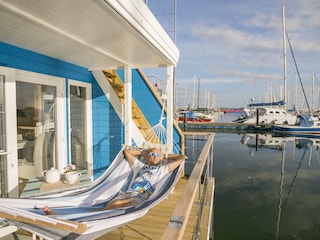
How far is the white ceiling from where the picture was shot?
4.91ft

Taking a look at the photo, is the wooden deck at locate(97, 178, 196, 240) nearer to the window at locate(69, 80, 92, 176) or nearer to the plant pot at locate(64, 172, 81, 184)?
the plant pot at locate(64, 172, 81, 184)

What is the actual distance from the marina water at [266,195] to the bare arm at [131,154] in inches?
90.0

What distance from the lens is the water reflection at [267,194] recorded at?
4172mm

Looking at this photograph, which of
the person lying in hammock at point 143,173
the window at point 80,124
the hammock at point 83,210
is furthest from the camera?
the window at point 80,124

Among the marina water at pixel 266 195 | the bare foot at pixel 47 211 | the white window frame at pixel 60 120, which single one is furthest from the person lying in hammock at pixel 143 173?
the marina water at pixel 266 195

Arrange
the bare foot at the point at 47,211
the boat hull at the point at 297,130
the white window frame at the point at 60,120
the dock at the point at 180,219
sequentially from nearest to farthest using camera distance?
1. the dock at the point at 180,219
2. the bare foot at the point at 47,211
3. the white window frame at the point at 60,120
4. the boat hull at the point at 297,130

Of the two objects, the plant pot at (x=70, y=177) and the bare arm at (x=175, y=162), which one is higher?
the bare arm at (x=175, y=162)

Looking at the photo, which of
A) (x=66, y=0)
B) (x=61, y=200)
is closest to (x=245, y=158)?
(x=61, y=200)

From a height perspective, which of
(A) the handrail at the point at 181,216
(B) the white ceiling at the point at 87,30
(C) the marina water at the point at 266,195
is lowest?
(C) the marina water at the point at 266,195

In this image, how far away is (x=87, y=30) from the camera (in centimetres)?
194

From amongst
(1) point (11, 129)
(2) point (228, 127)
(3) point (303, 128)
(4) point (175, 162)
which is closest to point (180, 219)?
(4) point (175, 162)

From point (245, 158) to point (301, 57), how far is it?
35.1ft

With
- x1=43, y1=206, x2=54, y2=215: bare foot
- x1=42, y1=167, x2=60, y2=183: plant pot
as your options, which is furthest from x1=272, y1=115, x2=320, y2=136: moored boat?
x1=43, y1=206, x2=54, y2=215: bare foot

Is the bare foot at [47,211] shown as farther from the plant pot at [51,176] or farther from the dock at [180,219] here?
the plant pot at [51,176]
